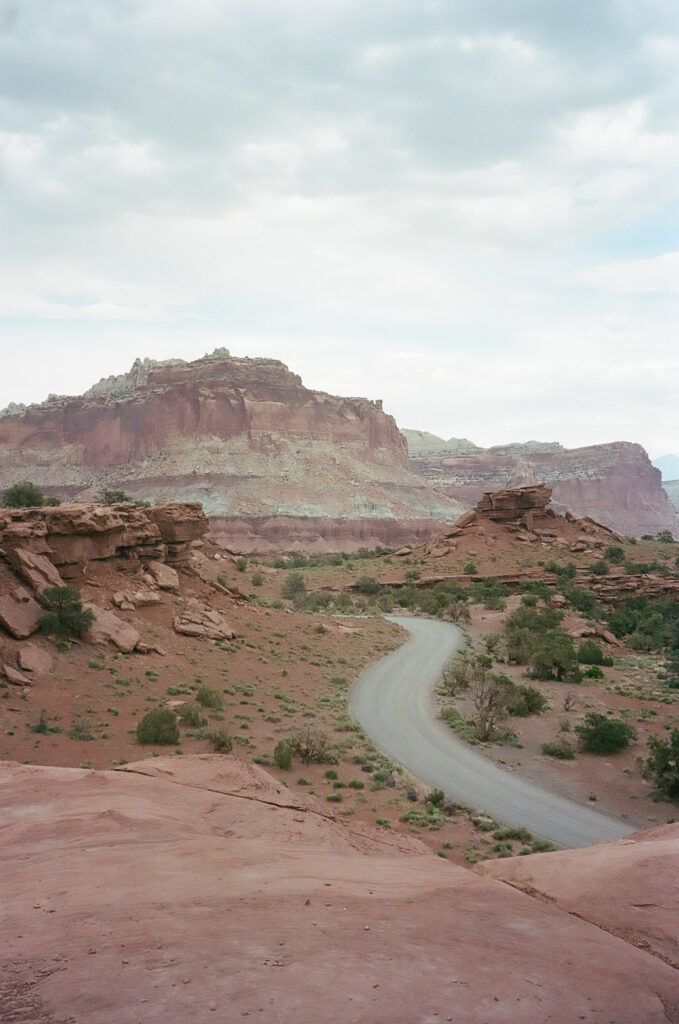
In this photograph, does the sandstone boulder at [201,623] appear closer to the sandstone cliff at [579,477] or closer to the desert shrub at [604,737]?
the desert shrub at [604,737]

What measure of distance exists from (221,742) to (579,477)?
157368mm

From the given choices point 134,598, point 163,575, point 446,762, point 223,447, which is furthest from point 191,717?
point 223,447

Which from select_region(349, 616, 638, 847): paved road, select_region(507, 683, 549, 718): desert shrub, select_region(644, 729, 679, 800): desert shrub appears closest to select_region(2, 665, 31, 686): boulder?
select_region(349, 616, 638, 847): paved road

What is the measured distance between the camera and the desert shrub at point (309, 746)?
54.1 ft

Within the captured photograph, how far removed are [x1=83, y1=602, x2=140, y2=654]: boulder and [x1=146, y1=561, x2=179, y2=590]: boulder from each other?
3797 mm

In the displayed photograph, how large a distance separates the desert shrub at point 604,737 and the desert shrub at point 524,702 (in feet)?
10.3

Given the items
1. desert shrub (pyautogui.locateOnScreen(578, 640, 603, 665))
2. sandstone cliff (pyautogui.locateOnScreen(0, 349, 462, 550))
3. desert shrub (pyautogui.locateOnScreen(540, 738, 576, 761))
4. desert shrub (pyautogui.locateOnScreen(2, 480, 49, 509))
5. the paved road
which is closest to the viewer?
the paved road

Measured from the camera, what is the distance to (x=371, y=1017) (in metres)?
4.04

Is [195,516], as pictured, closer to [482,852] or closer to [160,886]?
[482,852]

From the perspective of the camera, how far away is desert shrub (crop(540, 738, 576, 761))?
18.2 meters

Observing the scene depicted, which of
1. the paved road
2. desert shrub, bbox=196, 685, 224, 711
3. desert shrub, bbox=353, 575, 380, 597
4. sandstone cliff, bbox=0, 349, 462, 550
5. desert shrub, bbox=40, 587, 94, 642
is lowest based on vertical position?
the paved road

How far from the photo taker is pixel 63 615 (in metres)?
21.7

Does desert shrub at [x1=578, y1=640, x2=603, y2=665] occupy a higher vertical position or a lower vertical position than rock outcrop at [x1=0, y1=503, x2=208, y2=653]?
lower

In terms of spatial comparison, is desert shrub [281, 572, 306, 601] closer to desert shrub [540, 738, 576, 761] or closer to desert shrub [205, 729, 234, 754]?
desert shrub [540, 738, 576, 761]
